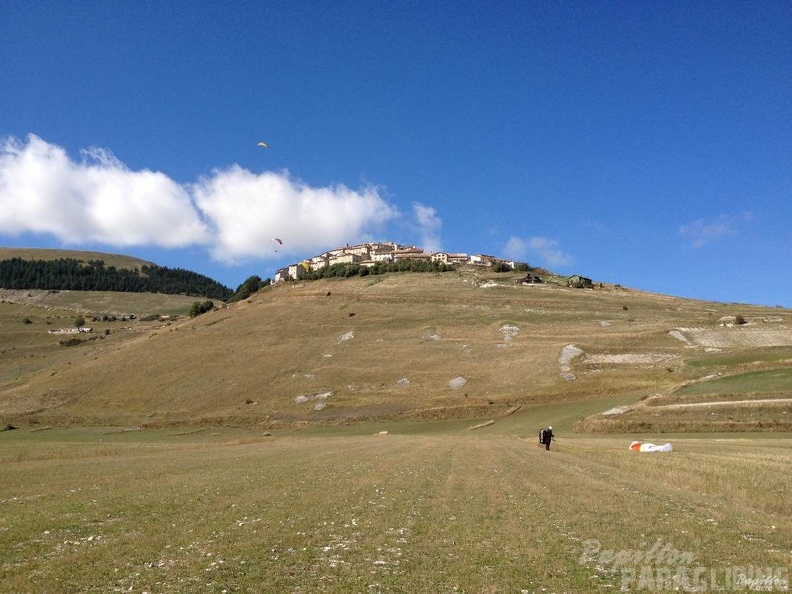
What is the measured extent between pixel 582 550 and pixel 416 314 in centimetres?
12367

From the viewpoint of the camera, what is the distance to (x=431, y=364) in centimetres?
10438

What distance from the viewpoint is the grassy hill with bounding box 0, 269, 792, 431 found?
75062 mm

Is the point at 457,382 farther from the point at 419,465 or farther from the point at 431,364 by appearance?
the point at 419,465

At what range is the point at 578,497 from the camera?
2006cm

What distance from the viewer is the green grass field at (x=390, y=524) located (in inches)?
444

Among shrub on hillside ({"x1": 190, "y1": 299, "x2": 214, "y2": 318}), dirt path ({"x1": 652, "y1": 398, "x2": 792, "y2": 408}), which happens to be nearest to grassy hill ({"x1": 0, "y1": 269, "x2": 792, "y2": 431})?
dirt path ({"x1": 652, "y1": 398, "x2": 792, "y2": 408})

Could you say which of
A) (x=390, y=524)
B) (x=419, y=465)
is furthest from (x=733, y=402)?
(x=390, y=524)

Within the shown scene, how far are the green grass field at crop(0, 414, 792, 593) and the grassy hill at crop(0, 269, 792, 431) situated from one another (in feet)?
111

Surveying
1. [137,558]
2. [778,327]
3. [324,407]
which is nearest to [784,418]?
[137,558]

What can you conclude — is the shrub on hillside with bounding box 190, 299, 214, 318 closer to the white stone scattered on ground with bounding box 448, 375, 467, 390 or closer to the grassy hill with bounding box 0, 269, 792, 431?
the grassy hill with bounding box 0, 269, 792, 431

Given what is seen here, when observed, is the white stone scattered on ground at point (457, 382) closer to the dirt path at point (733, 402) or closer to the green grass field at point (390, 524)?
the dirt path at point (733, 402)

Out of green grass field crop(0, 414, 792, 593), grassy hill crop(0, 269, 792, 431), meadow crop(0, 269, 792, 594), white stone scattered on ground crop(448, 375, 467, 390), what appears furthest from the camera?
white stone scattered on ground crop(448, 375, 467, 390)

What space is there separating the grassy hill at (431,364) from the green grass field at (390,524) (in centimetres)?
3374

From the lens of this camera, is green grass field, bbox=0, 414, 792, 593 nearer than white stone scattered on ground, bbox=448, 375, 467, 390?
Yes
